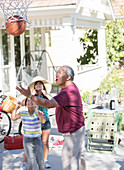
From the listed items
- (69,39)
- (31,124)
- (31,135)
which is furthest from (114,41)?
(31,135)

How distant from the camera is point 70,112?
4617mm

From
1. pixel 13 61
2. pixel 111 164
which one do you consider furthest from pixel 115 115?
pixel 13 61

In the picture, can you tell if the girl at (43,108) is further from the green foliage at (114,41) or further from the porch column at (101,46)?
the green foliage at (114,41)

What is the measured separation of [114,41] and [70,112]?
48.9 ft

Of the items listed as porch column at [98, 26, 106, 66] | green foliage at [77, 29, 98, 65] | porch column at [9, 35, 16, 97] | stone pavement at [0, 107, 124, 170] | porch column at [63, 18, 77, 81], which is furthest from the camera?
green foliage at [77, 29, 98, 65]

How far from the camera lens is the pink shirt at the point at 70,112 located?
4543 millimetres

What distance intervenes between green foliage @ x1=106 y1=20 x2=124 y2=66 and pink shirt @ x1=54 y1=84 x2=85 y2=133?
44.8ft

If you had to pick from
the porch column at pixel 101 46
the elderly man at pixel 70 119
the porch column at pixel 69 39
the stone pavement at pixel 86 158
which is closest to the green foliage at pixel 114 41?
the porch column at pixel 101 46

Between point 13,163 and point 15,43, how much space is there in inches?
297

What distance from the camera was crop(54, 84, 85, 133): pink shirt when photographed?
14.9 ft

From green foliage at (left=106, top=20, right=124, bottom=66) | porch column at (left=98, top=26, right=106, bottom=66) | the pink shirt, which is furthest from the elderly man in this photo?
green foliage at (left=106, top=20, right=124, bottom=66)

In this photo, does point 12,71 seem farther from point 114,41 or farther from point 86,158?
point 114,41

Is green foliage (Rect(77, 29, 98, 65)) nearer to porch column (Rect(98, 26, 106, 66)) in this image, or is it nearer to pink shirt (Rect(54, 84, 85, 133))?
porch column (Rect(98, 26, 106, 66))

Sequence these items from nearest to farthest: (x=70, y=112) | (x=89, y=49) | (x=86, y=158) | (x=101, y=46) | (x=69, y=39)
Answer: (x=70, y=112)
(x=86, y=158)
(x=69, y=39)
(x=101, y=46)
(x=89, y=49)
